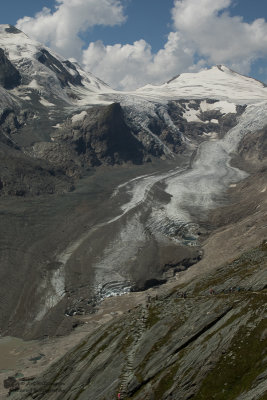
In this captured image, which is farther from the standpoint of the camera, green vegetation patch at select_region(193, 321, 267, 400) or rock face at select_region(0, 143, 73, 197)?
rock face at select_region(0, 143, 73, 197)

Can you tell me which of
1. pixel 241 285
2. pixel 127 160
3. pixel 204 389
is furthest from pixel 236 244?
pixel 127 160

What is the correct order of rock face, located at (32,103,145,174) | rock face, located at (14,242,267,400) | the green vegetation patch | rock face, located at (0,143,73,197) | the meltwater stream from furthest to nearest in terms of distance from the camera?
1. rock face, located at (32,103,145,174)
2. rock face, located at (0,143,73,197)
3. the meltwater stream
4. rock face, located at (14,242,267,400)
5. the green vegetation patch

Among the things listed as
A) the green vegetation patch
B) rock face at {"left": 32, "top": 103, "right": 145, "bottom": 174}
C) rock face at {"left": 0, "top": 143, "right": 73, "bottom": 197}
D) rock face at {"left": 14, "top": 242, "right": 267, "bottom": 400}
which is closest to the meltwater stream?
rock face at {"left": 0, "top": 143, "right": 73, "bottom": 197}

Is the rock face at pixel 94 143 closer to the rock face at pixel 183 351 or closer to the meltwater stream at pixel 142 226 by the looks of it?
the meltwater stream at pixel 142 226

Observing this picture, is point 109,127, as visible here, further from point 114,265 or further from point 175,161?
point 114,265

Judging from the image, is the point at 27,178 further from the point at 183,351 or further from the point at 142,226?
the point at 183,351

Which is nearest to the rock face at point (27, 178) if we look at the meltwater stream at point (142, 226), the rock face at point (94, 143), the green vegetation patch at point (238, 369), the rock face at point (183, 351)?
the meltwater stream at point (142, 226)

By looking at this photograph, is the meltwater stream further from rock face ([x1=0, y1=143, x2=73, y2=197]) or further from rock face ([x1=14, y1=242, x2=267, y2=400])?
rock face ([x1=14, y1=242, x2=267, y2=400])

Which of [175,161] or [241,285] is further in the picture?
[175,161]

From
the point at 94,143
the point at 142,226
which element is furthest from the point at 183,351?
the point at 94,143
